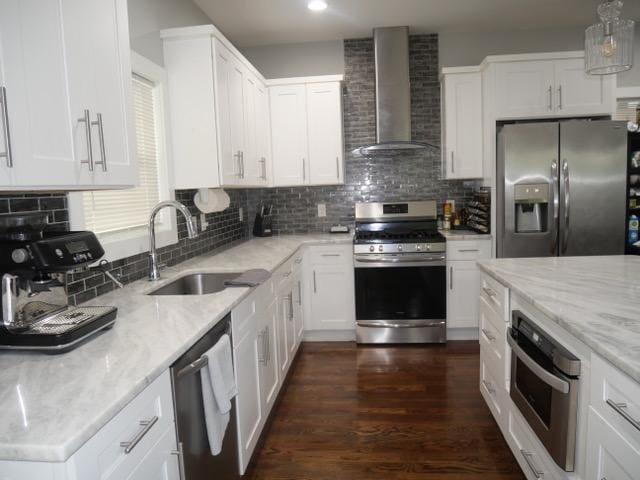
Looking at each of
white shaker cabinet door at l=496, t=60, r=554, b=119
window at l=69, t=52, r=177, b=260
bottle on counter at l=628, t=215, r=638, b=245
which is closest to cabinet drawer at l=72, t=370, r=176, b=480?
window at l=69, t=52, r=177, b=260

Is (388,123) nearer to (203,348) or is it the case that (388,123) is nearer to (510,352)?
(510,352)

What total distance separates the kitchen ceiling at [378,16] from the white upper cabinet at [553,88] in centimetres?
47

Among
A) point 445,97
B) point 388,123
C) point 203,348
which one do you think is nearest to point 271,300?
point 203,348

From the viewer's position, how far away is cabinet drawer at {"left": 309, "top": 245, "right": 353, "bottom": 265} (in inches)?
146

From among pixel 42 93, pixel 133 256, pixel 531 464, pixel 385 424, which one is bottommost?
pixel 385 424

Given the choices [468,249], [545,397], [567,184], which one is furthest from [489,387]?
[567,184]

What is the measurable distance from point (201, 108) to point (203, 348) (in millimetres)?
1647

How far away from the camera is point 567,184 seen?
3285 millimetres

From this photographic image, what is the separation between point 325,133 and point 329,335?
1882 millimetres

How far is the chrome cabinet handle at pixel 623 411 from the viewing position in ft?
3.33

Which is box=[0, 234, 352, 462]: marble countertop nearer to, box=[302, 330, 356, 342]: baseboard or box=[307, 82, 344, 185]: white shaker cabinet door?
box=[302, 330, 356, 342]: baseboard

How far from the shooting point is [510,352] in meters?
1.96

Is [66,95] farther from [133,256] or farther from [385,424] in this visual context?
[385,424]

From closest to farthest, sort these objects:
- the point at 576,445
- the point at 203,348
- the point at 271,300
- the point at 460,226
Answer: the point at 576,445
the point at 203,348
the point at 271,300
the point at 460,226
